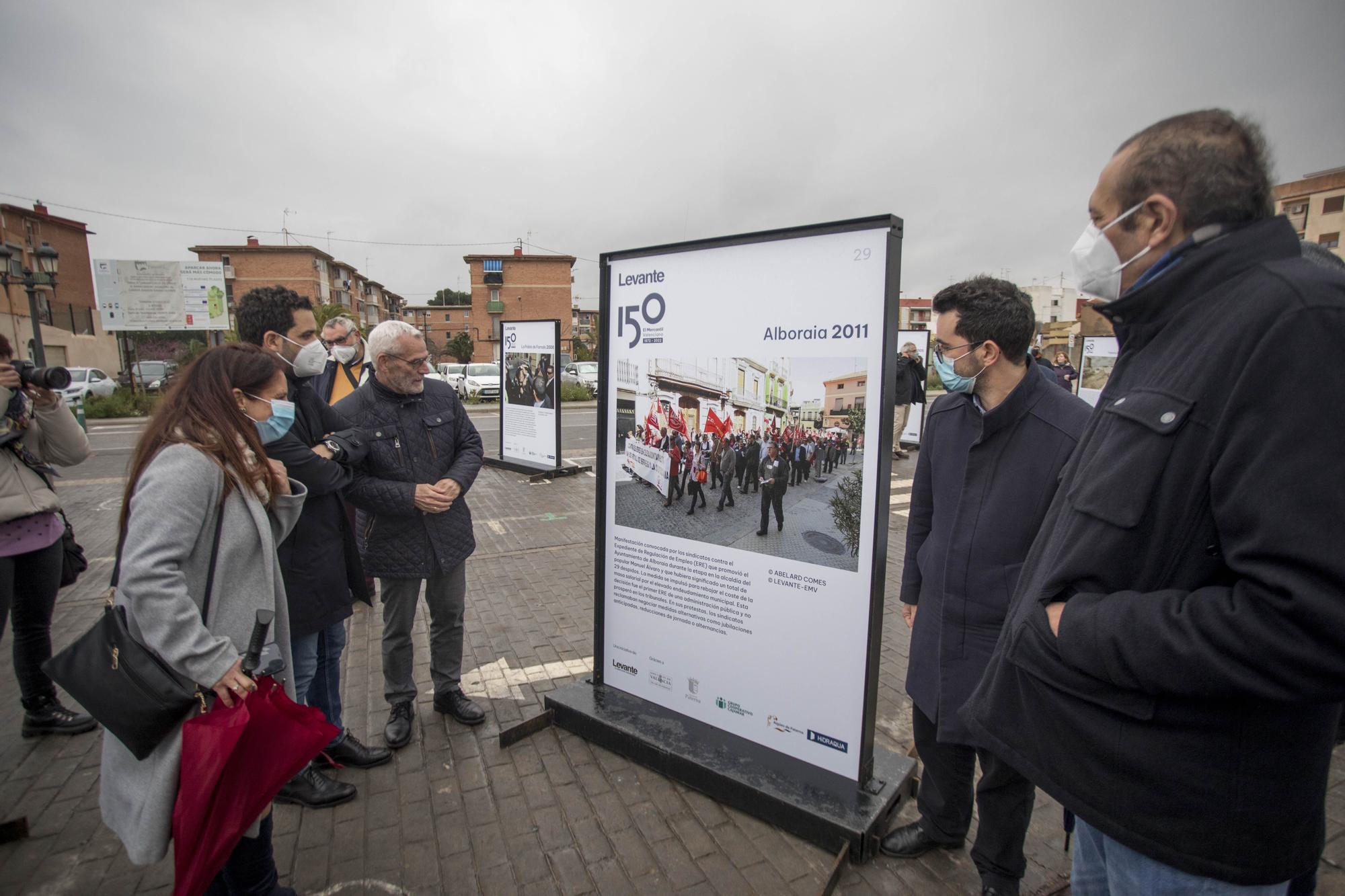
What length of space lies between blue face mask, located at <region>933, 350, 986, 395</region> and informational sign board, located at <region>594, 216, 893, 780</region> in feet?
0.89

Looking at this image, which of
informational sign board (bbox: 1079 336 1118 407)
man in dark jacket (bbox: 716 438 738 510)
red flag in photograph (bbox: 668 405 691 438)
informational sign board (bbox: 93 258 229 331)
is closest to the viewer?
man in dark jacket (bbox: 716 438 738 510)

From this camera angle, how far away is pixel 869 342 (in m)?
2.31

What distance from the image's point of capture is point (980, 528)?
2205 mm

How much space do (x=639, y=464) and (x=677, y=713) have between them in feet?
4.10

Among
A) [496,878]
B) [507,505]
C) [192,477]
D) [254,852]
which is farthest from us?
[507,505]

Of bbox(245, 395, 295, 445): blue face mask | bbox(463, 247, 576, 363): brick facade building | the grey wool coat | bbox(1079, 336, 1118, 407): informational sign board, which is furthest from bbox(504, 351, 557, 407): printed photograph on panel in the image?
bbox(463, 247, 576, 363): brick facade building

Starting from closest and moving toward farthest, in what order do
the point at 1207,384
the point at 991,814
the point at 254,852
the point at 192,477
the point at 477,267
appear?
1. the point at 1207,384
2. the point at 192,477
3. the point at 254,852
4. the point at 991,814
5. the point at 477,267

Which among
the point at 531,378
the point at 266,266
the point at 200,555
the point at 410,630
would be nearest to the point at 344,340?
the point at 410,630

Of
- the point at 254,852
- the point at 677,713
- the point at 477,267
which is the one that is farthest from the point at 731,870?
the point at 477,267

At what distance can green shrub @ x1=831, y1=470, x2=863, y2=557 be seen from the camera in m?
2.42

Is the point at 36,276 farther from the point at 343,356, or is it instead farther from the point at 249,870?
the point at 249,870

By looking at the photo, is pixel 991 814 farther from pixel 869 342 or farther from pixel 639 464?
pixel 639 464

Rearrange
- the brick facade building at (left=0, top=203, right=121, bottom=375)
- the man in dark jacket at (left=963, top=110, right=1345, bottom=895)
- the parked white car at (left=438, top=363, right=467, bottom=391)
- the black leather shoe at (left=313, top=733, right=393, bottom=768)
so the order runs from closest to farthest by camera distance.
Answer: the man in dark jacket at (left=963, top=110, right=1345, bottom=895), the black leather shoe at (left=313, top=733, right=393, bottom=768), the parked white car at (left=438, top=363, right=467, bottom=391), the brick facade building at (left=0, top=203, right=121, bottom=375)

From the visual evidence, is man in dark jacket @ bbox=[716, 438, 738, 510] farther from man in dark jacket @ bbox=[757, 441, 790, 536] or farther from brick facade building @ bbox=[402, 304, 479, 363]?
brick facade building @ bbox=[402, 304, 479, 363]
